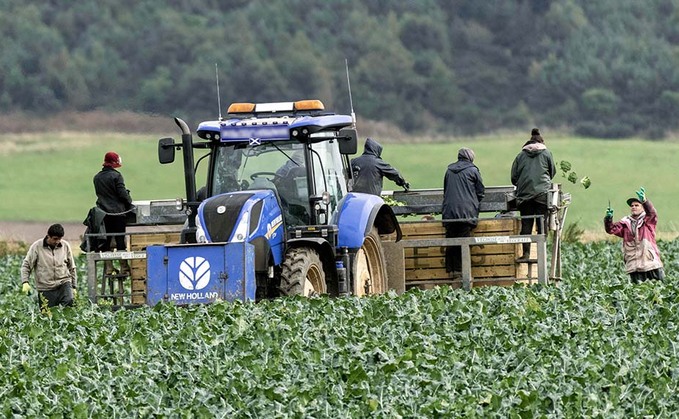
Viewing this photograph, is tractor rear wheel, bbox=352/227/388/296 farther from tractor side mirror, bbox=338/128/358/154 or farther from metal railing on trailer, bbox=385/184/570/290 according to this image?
tractor side mirror, bbox=338/128/358/154

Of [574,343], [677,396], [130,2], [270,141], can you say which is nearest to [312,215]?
[270,141]

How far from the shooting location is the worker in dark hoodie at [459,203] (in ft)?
60.0

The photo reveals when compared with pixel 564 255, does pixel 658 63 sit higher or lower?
higher

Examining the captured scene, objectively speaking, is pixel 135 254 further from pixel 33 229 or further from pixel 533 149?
pixel 33 229

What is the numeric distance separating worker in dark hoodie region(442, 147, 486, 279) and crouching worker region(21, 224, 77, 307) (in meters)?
4.58

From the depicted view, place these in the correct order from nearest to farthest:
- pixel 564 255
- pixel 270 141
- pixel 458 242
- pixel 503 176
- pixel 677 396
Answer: pixel 677 396 < pixel 270 141 < pixel 458 242 < pixel 564 255 < pixel 503 176

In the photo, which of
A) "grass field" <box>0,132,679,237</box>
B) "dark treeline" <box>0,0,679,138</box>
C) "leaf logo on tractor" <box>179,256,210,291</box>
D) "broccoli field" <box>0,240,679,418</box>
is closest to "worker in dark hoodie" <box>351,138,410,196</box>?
"broccoli field" <box>0,240,679,418</box>

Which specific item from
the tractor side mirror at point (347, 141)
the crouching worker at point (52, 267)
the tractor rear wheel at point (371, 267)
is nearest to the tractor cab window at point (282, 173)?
the tractor side mirror at point (347, 141)

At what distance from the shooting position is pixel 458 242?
17.7m

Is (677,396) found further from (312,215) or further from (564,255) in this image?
(564,255)

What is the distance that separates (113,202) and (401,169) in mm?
32514

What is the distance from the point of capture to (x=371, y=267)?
17.5m

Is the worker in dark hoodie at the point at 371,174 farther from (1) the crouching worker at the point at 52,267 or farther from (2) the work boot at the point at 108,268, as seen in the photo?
(1) the crouching worker at the point at 52,267

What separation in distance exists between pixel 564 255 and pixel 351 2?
119ft
